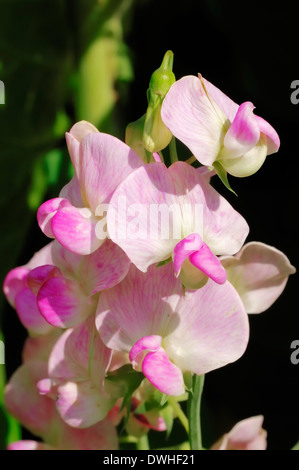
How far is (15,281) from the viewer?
Result: 2.32 ft

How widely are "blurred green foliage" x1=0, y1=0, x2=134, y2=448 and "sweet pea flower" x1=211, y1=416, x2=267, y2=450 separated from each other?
490 millimetres

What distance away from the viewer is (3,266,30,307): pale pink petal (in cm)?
70

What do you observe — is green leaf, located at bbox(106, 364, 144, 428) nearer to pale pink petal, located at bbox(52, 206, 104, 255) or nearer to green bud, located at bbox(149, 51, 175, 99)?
pale pink petal, located at bbox(52, 206, 104, 255)

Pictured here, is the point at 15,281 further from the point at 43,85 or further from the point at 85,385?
the point at 43,85

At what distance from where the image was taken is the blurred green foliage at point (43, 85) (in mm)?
1046

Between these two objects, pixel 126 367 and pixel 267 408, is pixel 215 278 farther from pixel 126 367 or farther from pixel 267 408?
pixel 267 408

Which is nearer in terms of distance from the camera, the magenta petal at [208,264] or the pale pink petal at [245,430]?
the magenta petal at [208,264]

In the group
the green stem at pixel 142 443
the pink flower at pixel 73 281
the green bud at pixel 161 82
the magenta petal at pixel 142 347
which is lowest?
the green stem at pixel 142 443

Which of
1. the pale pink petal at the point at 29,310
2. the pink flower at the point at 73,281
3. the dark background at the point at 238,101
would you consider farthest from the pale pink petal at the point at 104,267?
the dark background at the point at 238,101

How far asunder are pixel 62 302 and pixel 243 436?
0.19 meters

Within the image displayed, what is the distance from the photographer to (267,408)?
101 centimetres

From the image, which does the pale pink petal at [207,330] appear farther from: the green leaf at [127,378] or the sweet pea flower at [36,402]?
the sweet pea flower at [36,402]

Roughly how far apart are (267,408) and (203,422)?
163 mm

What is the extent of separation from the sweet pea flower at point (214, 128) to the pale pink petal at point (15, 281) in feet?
0.80
